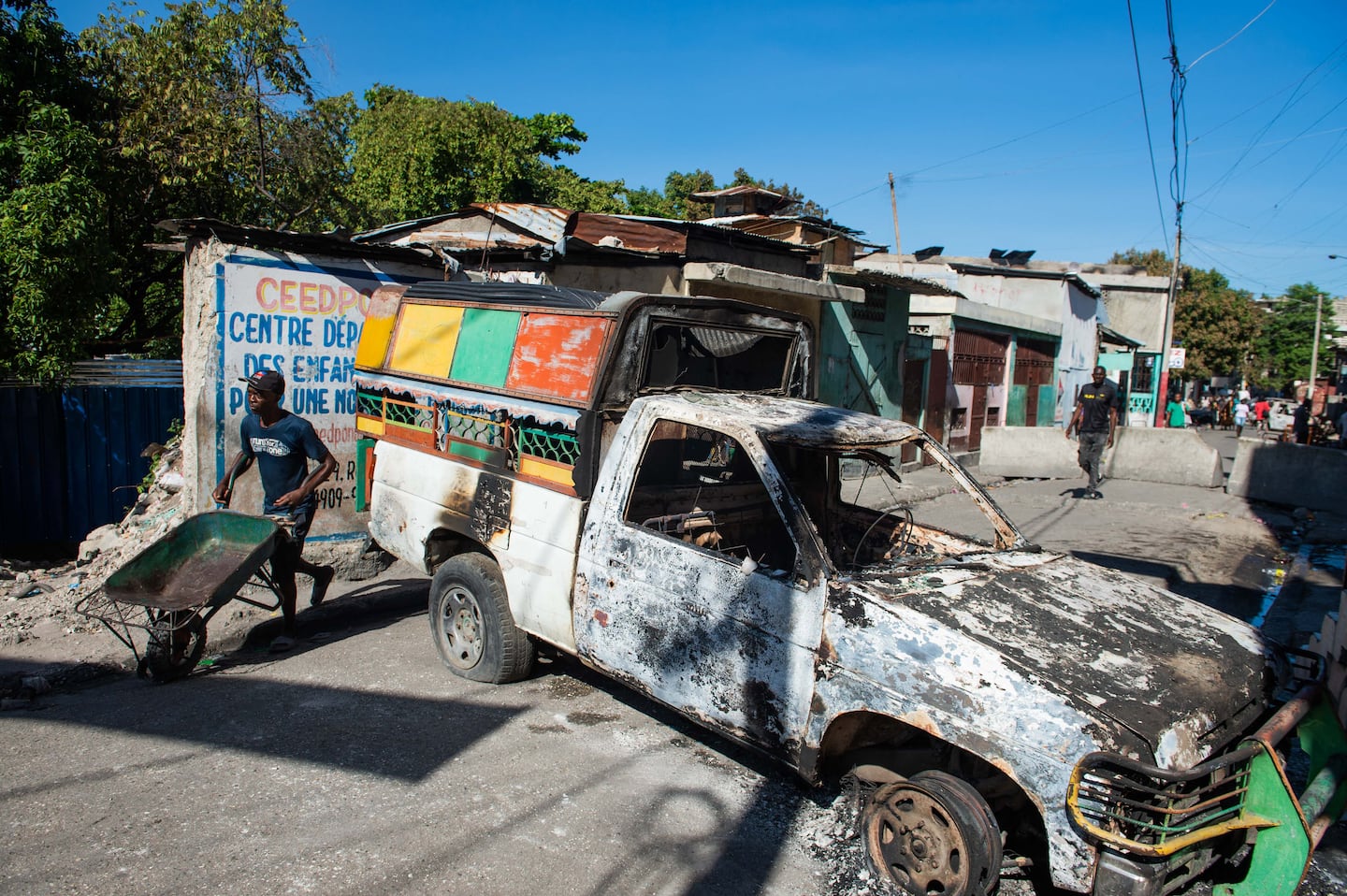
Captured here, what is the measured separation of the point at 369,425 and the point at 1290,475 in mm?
13451

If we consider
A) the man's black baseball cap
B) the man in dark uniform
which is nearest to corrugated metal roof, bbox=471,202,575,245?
the man's black baseball cap

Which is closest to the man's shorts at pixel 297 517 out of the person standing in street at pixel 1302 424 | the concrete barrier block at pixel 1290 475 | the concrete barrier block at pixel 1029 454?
the concrete barrier block at pixel 1029 454

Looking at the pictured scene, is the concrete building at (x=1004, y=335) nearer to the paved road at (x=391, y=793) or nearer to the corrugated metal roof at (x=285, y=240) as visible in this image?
the corrugated metal roof at (x=285, y=240)

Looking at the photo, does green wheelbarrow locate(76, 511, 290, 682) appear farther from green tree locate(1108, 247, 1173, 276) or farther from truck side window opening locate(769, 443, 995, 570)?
green tree locate(1108, 247, 1173, 276)

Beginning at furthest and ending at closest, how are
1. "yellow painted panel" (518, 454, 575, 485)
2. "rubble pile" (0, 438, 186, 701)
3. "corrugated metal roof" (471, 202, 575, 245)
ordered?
"corrugated metal roof" (471, 202, 575, 245)
"rubble pile" (0, 438, 186, 701)
"yellow painted panel" (518, 454, 575, 485)

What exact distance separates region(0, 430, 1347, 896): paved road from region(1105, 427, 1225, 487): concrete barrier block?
1215 centimetres

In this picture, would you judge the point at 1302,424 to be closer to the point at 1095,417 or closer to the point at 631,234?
the point at 1095,417

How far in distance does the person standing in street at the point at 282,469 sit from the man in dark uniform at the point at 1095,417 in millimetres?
10566

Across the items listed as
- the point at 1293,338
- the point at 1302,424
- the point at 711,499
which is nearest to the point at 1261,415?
the point at 1302,424

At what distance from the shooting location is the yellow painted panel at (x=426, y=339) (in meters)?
5.25

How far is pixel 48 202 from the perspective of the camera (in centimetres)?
834

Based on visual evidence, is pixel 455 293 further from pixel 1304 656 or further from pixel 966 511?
pixel 966 511

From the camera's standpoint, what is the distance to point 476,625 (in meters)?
4.79

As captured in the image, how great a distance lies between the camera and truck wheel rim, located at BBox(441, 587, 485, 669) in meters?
4.77
